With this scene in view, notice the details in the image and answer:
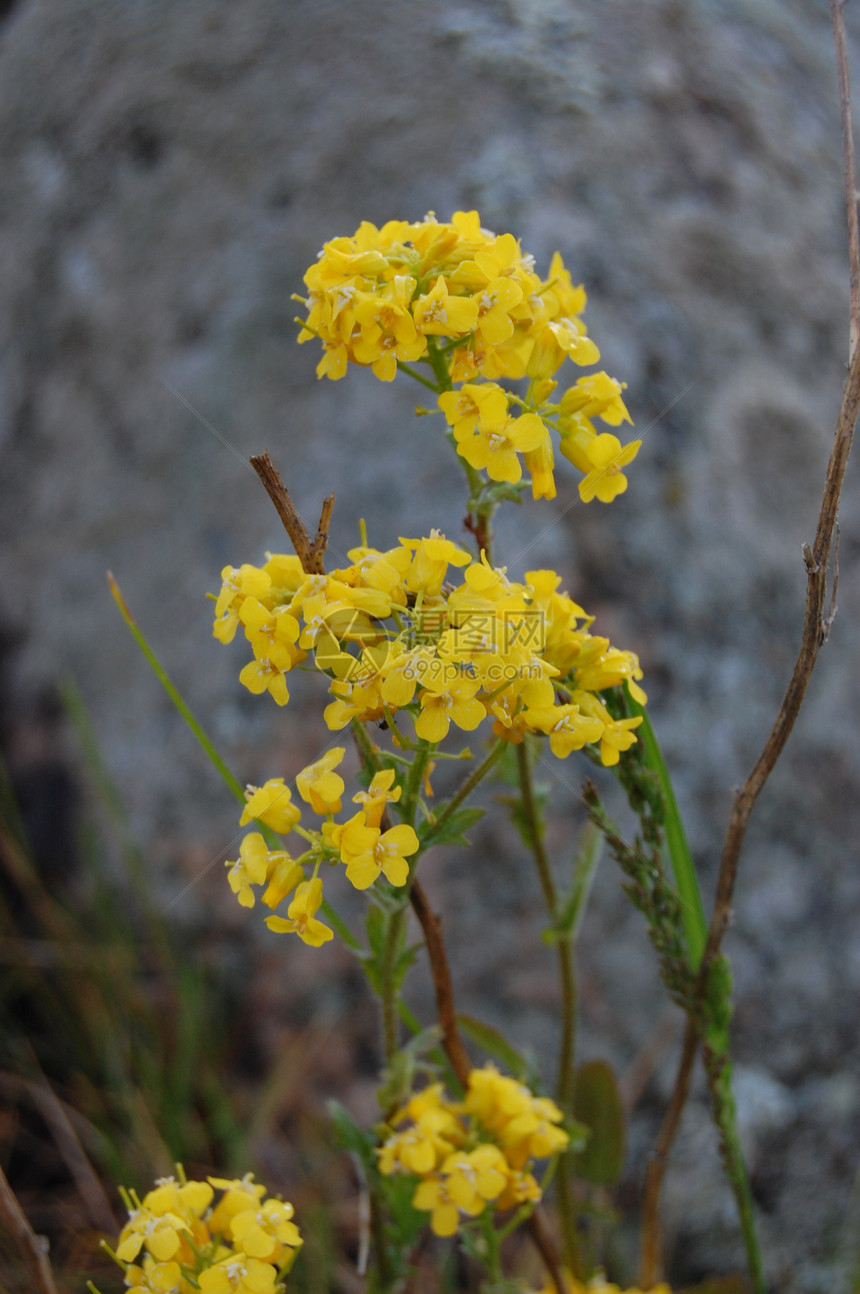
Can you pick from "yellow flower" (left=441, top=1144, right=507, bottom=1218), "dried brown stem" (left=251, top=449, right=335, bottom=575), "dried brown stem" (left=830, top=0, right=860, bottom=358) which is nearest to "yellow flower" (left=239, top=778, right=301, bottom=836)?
"dried brown stem" (left=251, top=449, right=335, bottom=575)

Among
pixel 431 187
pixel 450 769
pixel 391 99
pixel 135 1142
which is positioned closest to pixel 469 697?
pixel 450 769

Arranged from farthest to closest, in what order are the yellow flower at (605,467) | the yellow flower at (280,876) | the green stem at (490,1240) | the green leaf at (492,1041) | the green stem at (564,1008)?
the green leaf at (492,1041)
the green stem at (564,1008)
the green stem at (490,1240)
the yellow flower at (605,467)
the yellow flower at (280,876)

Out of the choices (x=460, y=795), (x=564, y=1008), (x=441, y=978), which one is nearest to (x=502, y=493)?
(x=460, y=795)

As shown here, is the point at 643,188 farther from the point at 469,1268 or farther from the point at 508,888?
the point at 469,1268

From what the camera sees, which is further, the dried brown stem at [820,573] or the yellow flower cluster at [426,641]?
the dried brown stem at [820,573]

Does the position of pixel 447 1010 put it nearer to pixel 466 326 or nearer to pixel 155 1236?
pixel 155 1236

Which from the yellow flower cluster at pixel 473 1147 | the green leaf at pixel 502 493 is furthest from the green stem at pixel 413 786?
the yellow flower cluster at pixel 473 1147

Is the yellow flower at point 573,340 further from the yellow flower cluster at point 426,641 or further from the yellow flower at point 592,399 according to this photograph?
the yellow flower cluster at point 426,641
